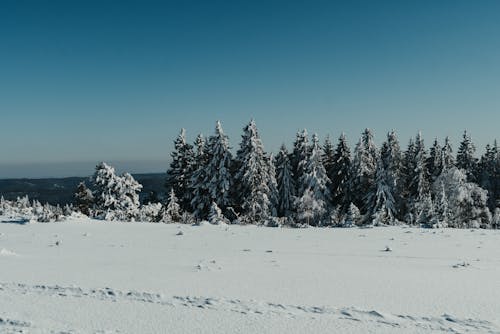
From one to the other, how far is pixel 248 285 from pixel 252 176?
35.2 m

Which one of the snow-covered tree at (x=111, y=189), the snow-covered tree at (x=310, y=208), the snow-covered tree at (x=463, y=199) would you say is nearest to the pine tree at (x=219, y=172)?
the snow-covered tree at (x=310, y=208)

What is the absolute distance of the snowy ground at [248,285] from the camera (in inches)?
168

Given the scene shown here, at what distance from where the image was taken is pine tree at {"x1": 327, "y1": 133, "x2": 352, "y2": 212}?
170ft

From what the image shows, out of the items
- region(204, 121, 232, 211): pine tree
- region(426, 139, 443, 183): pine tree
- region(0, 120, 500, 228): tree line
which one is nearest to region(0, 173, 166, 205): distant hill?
region(0, 120, 500, 228): tree line

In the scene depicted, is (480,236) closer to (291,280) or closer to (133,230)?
(291,280)

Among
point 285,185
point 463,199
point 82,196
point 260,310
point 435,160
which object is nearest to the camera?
point 260,310

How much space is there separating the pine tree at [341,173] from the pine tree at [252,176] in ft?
44.6

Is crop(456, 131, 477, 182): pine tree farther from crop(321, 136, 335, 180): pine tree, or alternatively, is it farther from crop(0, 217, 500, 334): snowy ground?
crop(0, 217, 500, 334): snowy ground

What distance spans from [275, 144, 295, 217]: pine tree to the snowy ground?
38120 millimetres

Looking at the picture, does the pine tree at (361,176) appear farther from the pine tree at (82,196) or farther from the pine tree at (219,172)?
the pine tree at (82,196)

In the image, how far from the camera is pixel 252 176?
4078cm

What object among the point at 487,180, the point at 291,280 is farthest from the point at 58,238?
the point at 487,180

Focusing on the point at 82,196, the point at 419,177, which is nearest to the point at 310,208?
the point at 419,177

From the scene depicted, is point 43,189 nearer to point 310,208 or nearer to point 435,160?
point 310,208
